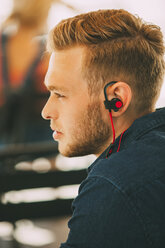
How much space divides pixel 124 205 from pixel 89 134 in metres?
0.33

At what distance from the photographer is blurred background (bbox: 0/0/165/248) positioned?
116 inches

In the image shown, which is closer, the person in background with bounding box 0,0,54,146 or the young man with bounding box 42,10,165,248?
the young man with bounding box 42,10,165,248

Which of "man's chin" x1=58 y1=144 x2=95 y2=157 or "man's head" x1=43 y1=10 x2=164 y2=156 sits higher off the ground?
"man's head" x1=43 y1=10 x2=164 y2=156

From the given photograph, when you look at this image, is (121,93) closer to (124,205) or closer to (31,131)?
(124,205)

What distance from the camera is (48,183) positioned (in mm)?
3180

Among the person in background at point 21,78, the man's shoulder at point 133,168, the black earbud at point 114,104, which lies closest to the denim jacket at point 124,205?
the man's shoulder at point 133,168

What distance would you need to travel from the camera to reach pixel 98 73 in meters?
0.89

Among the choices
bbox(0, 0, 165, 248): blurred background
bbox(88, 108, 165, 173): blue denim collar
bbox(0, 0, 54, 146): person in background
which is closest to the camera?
bbox(88, 108, 165, 173): blue denim collar

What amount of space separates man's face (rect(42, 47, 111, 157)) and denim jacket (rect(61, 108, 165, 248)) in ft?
0.70

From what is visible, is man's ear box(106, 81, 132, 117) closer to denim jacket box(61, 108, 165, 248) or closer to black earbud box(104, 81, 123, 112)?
black earbud box(104, 81, 123, 112)

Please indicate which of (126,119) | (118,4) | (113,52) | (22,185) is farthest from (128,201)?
(118,4)

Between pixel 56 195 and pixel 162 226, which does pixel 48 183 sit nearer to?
pixel 56 195

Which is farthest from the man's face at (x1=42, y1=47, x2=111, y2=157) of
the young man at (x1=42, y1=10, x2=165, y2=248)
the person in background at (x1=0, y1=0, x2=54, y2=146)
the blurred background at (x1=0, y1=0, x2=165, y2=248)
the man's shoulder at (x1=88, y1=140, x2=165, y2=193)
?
the person in background at (x1=0, y1=0, x2=54, y2=146)

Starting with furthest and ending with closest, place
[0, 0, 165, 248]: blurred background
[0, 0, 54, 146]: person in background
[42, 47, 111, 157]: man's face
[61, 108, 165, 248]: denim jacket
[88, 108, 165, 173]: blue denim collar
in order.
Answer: [0, 0, 54, 146]: person in background, [0, 0, 165, 248]: blurred background, [42, 47, 111, 157]: man's face, [88, 108, 165, 173]: blue denim collar, [61, 108, 165, 248]: denim jacket
